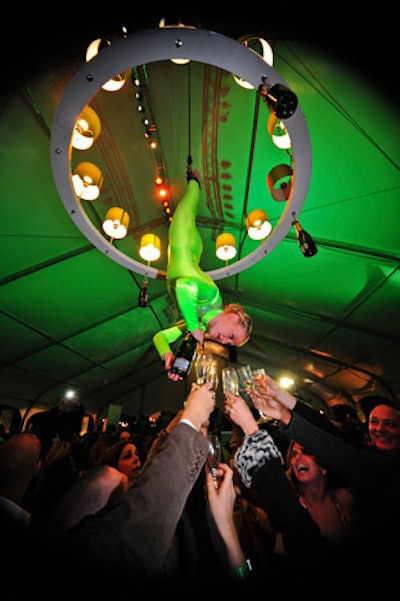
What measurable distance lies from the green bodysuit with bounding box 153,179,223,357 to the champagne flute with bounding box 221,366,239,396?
56 cm

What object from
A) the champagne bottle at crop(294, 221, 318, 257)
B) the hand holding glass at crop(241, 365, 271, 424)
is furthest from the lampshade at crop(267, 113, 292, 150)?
the hand holding glass at crop(241, 365, 271, 424)

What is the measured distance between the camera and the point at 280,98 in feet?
4.57

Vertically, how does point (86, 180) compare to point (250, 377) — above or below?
above

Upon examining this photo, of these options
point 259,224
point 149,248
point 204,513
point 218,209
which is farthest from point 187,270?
point 218,209

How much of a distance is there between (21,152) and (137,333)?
6201mm

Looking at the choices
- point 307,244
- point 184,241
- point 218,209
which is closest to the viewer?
point 307,244

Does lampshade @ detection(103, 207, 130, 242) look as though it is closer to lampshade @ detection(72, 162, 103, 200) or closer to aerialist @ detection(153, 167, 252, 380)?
lampshade @ detection(72, 162, 103, 200)

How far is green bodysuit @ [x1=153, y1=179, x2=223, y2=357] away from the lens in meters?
2.23

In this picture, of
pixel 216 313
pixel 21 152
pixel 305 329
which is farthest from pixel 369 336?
pixel 21 152

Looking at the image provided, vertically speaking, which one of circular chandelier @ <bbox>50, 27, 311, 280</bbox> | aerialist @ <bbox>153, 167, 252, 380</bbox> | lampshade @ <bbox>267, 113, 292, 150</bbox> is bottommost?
aerialist @ <bbox>153, 167, 252, 380</bbox>

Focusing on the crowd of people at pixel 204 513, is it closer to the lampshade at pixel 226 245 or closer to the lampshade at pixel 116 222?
the lampshade at pixel 116 222

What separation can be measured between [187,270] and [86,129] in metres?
1.48

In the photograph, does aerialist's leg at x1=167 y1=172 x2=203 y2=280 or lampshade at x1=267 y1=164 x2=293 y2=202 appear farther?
aerialist's leg at x1=167 y1=172 x2=203 y2=280

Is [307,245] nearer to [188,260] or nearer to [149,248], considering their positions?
[188,260]
